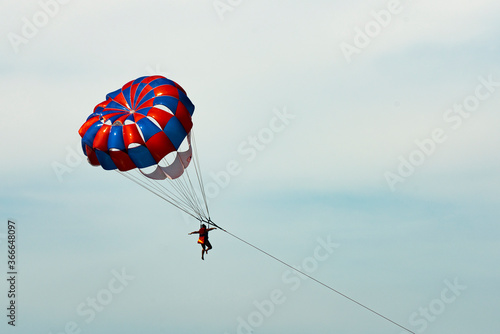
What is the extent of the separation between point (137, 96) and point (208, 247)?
26.5ft

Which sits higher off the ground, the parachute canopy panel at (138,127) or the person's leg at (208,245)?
the parachute canopy panel at (138,127)

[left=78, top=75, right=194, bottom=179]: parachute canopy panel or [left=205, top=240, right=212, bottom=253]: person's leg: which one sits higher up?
[left=78, top=75, right=194, bottom=179]: parachute canopy panel

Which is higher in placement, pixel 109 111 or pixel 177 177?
pixel 109 111

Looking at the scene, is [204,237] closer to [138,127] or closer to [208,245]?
[208,245]

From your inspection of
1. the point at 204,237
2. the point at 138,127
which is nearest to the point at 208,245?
the point at 204,237

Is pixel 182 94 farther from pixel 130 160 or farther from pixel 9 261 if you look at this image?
pixel 9 261

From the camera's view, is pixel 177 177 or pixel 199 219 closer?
pixel 199 219

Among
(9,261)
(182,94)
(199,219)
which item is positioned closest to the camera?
(199,219)

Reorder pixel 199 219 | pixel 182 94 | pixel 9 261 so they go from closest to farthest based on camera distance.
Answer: pixel 199 219
pixel 182 94
pixel 9 261

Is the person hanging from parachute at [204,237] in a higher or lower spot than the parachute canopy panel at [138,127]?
lower

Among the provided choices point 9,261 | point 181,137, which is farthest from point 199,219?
point 9,261

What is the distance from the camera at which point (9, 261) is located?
4222 centimetres

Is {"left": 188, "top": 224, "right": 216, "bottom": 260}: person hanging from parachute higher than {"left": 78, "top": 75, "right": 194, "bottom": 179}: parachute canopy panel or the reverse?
the reverse

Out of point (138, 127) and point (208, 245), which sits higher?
point (138, 127)
